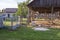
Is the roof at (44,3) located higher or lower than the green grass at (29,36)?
higher

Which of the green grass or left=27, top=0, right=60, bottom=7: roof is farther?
left=27, top=0, right=60, bottom=7: roof

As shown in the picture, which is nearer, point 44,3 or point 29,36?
point 29,36

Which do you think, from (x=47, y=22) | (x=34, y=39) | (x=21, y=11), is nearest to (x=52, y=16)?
(x=47, y=22)

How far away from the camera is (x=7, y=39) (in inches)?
435

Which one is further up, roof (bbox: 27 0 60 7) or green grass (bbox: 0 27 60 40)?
roof (bbox: 27 0 60 7)

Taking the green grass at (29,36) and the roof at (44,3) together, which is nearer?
the green grass at (29,36)

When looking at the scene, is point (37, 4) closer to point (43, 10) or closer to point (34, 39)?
point (43, 10)

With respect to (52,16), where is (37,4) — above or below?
above

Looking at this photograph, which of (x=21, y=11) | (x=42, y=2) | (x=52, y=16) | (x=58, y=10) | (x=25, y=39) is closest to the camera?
(x=25, y=39)

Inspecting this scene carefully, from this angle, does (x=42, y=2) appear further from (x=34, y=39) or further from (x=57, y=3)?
(x=34, y=39)

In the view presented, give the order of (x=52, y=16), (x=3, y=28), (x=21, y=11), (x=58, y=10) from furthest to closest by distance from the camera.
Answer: (x=21, y=11) → (x=58, y=10) → (x=52, y=16) → (x=3, y=28)

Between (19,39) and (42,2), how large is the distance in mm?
12724

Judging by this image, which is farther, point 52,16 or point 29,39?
point 52,16

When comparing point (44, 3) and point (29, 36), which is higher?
point (44, 3)
